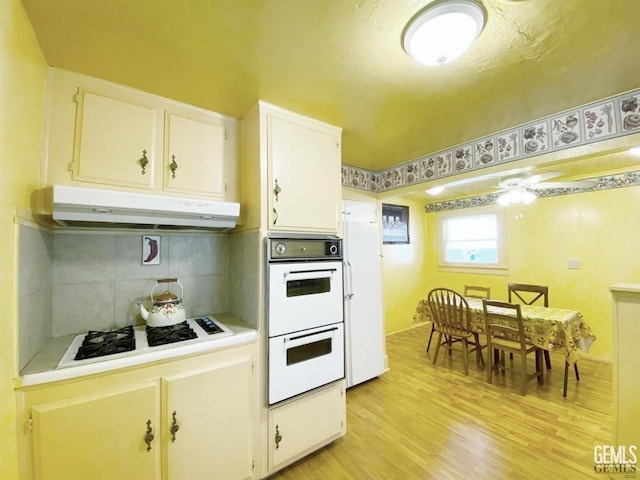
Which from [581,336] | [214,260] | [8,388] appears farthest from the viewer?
[581,336]

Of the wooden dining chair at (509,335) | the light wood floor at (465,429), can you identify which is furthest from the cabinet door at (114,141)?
the wooden dining chair at (509,335)

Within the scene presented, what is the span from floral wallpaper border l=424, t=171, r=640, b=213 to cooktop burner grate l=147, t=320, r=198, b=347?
436cm

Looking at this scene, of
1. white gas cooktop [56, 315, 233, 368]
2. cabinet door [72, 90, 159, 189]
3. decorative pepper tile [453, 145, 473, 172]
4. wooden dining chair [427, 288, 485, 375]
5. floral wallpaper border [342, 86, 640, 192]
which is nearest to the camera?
white gas cooktop [56, 315, 233, 368]

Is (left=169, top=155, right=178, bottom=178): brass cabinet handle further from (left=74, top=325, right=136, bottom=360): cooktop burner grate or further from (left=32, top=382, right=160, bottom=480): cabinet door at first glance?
(left=32, top=382, right=160, bottom=480): cabinet door

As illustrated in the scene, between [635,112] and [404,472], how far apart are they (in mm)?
2551

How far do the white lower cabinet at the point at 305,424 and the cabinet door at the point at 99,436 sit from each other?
1.99 feet

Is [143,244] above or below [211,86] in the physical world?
below

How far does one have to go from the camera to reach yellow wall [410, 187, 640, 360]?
3.01m

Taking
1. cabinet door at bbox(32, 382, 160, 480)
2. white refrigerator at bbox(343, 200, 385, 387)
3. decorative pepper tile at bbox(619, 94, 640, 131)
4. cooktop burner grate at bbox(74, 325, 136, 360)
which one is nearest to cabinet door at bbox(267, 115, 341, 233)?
white refrigerator at bbox(343, 200, 385, 387)

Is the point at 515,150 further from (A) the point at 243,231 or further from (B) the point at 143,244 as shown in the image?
(B) the point at 143,244

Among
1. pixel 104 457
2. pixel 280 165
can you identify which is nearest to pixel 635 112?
pixel 280 165

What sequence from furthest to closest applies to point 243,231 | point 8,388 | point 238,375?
point 243,231 < point 238,375 < point 8,388

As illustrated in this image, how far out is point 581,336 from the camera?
2410 mm

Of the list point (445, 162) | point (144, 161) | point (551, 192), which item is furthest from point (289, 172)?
point (551, 192)
